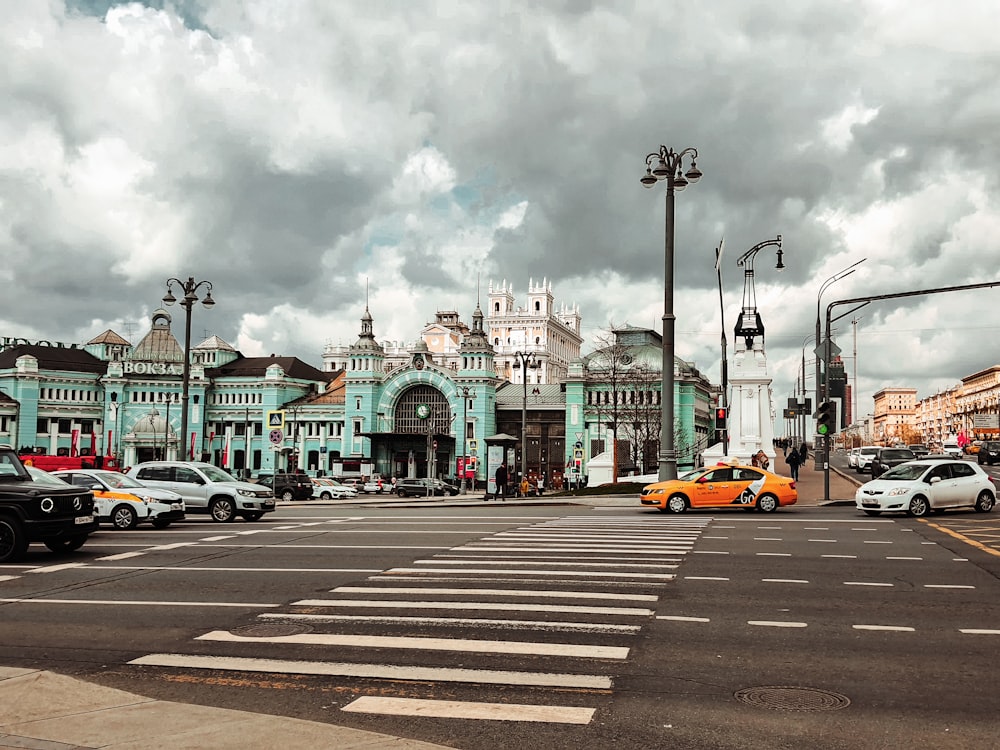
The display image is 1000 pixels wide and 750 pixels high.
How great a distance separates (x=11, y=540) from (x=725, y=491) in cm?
1804

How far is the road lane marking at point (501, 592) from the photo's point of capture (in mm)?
11406

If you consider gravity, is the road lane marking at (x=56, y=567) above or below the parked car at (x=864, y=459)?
below

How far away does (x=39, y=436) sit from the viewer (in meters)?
111

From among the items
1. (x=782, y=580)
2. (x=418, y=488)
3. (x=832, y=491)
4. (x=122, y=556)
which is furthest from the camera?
(x=418, y=488)

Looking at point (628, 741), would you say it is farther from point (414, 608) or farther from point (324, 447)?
point (324, 447)

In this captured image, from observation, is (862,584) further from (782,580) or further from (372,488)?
(372,488)

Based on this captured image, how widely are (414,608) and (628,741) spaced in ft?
16.3

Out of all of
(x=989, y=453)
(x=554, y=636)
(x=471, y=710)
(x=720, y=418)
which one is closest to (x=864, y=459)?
(x=989, y=453)

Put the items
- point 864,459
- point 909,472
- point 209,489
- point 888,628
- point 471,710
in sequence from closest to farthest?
point 471,710 < point 888,628 < point 909,472 < point 209,489 < point 864,459

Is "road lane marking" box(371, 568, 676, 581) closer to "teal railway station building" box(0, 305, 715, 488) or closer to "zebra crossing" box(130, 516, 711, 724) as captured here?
"zebra crossing" box(130, 516, 711, 724)

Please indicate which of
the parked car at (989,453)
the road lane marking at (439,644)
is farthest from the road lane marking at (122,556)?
the parked car at (989,453)

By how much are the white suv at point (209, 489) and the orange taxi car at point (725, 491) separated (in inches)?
440

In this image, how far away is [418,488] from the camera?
239 ft

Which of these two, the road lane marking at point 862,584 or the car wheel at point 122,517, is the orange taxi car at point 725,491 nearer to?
the road lane marking at point 862,584
